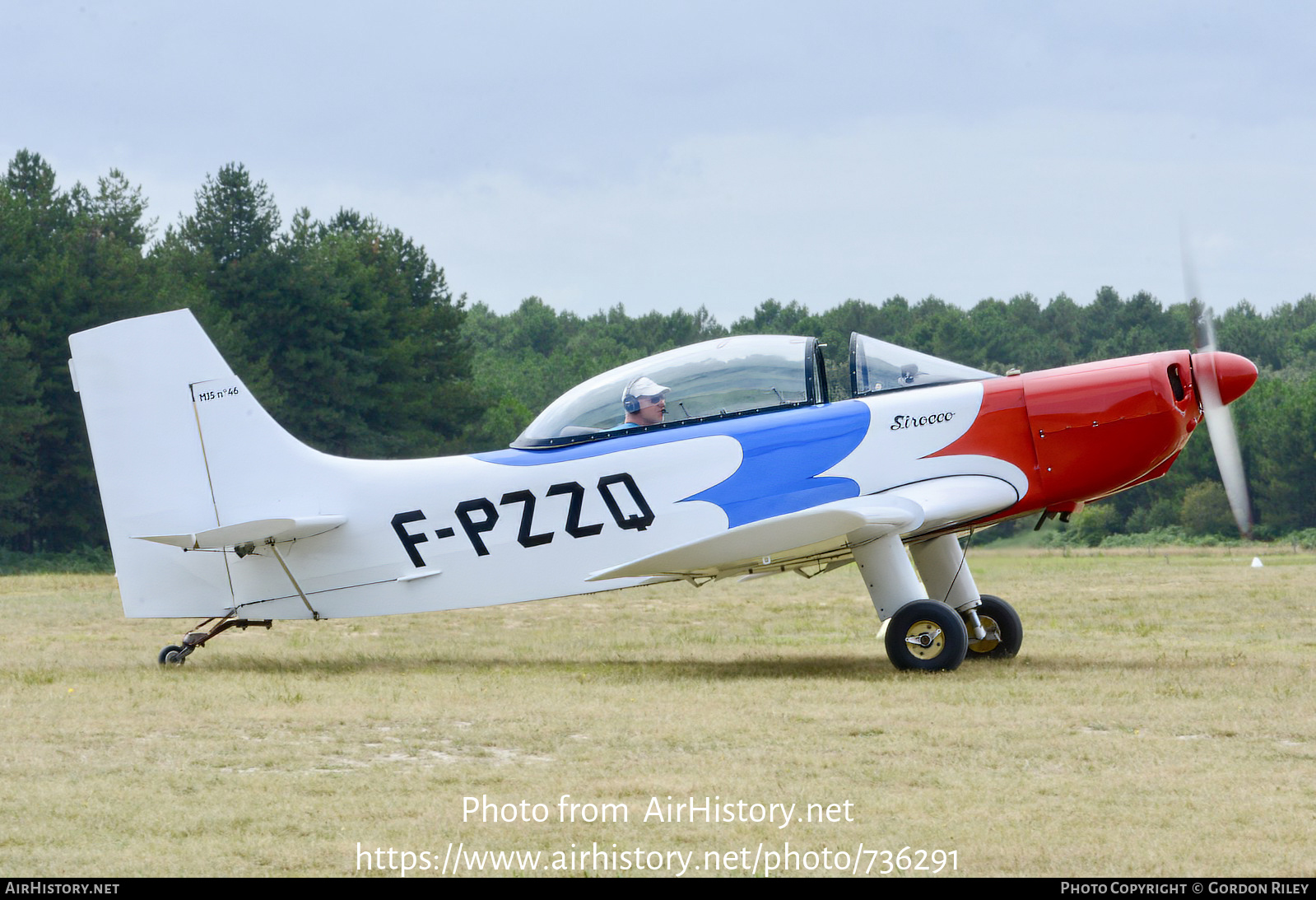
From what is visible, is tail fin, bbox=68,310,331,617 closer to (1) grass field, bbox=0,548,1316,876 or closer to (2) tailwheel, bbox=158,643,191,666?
(2) tailwheel, bbox=158,643,191,666

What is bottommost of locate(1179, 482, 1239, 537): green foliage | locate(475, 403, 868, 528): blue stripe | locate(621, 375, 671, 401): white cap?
locate(1179, 482, 1239, 537): green foliage

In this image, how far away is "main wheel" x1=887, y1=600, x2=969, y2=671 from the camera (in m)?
9.07

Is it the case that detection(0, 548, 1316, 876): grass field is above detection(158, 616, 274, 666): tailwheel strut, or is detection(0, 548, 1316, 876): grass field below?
below

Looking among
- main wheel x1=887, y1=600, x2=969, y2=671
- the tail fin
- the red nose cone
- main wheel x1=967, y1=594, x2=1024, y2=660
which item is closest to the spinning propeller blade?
the red nose cone

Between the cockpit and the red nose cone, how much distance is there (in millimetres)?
1624

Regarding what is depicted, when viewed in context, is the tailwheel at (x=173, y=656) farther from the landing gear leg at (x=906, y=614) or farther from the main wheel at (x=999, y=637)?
the main wheel at (x=999, y=637)

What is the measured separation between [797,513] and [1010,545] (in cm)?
468

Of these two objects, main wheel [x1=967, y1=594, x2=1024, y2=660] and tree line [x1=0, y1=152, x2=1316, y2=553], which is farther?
tree line [x1=0, y1=152, x2=1316, y2=553]

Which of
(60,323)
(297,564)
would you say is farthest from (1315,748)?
(60,323)

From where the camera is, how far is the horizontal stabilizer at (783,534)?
901cm

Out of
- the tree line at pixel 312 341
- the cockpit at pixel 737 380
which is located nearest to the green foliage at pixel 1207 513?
the tree line at pixel 312 341

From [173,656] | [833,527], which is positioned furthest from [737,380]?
[173,656]

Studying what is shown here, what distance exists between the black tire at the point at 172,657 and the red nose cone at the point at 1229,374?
8412mm
